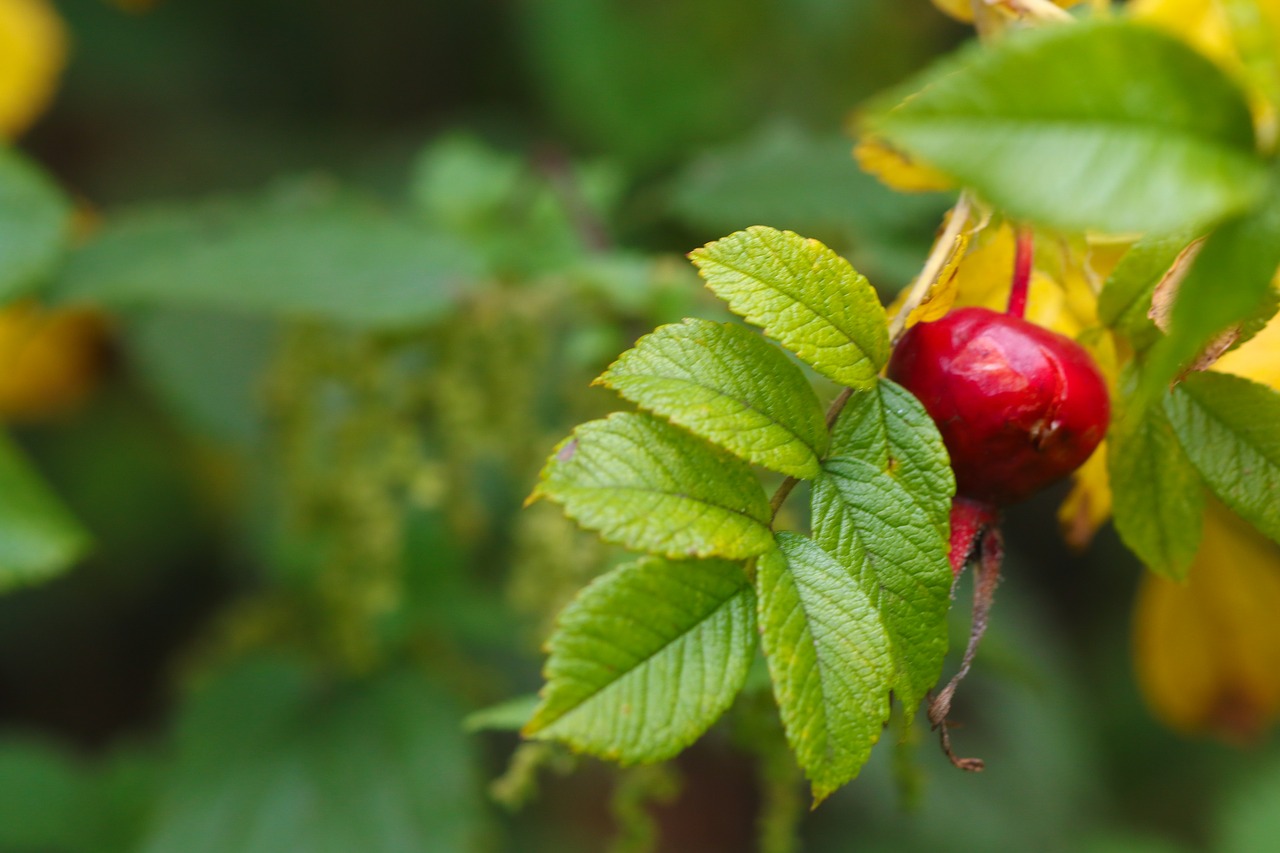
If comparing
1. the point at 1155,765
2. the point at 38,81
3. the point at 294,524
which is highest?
the point at 38,81

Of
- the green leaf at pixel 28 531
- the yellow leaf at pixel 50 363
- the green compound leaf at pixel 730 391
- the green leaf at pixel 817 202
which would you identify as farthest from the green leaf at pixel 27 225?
the green compound leaf at pixel 730 391

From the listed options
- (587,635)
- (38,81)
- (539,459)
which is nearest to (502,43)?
(38,81)

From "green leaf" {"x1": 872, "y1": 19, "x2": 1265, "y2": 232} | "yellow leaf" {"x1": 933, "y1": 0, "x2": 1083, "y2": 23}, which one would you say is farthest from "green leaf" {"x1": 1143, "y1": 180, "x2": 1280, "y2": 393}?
"yellow leaf" {"x1": 933, "y1": 0, "x2": 1083, "y2": 23}

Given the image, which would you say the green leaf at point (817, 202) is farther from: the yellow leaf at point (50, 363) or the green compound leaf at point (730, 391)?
the yellow leaf at point (50, 363)

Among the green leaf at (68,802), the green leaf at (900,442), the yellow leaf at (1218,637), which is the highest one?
the green leaf at (900,442)

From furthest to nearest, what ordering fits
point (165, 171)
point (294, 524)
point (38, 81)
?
point (165, 171)
point (38, 81)
point (294, 524)

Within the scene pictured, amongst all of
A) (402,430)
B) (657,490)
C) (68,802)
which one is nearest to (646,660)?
(657,490)

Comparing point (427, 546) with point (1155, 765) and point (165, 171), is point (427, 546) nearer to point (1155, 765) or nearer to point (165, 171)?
point (165, 171)

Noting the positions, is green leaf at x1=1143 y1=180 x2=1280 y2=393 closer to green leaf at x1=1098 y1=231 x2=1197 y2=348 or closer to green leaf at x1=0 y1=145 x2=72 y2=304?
green leaf at x1=1098 y1=231 x2=1197 y2=348
